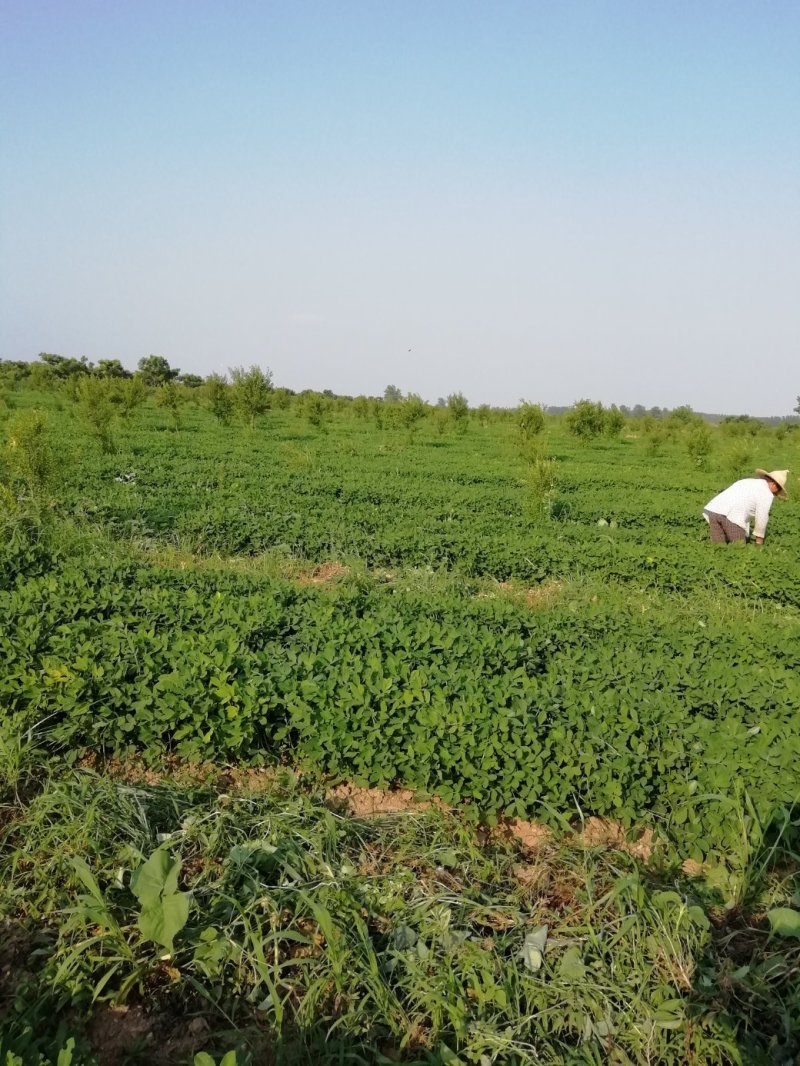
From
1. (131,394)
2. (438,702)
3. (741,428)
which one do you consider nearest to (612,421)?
(741,428)

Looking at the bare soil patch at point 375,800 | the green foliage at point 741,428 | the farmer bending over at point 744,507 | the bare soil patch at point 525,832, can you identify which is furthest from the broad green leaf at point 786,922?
the green foliage at point 741,428

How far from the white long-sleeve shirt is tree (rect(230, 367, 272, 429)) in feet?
68.5

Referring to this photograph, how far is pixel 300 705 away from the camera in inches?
147

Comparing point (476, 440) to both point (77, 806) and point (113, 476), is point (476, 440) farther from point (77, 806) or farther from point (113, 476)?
point (77, 806)

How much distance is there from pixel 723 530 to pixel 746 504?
0.52 m

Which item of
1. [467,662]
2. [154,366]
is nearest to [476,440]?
[467,662]

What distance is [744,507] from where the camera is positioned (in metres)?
8.95

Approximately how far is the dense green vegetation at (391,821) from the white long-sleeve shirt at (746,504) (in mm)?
2223

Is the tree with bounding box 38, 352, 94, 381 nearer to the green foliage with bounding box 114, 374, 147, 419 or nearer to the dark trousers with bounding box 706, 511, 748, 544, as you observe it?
the green foliage with bounding box 114, 374, 147, 419

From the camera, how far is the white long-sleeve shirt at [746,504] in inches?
342

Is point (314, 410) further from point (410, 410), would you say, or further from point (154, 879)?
point (154, 879)

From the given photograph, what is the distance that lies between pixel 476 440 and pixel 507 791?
1158 inches

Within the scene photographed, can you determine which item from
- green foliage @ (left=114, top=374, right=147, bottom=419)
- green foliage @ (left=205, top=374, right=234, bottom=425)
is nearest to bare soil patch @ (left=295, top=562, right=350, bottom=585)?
green foliage @ (left=114, top=374, right=147, bottom=419)

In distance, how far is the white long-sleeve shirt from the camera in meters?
Result: 8.68
